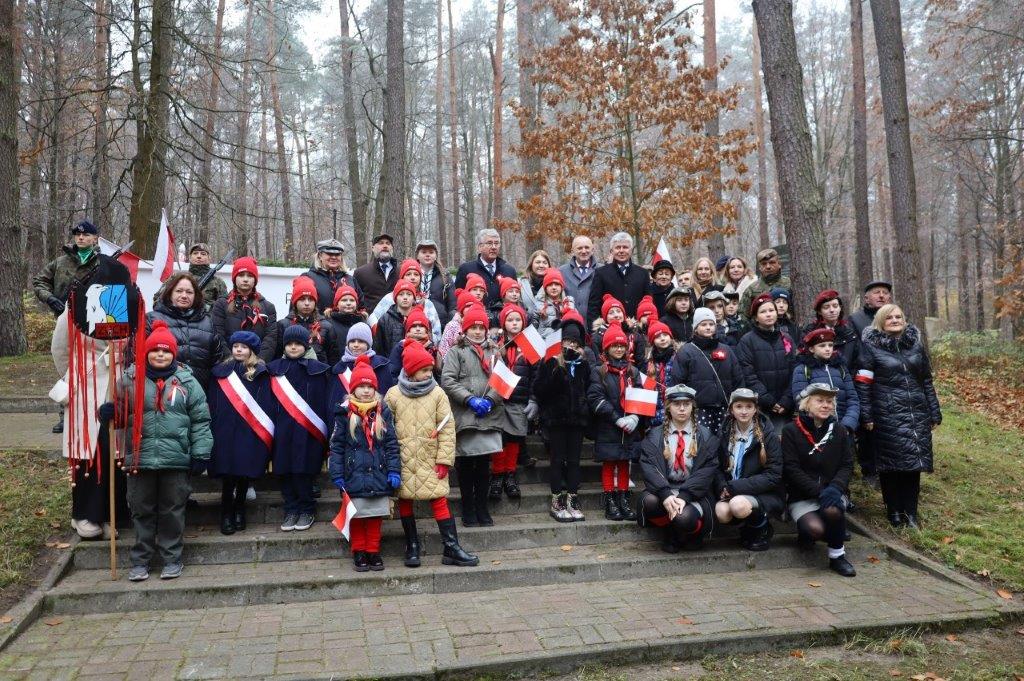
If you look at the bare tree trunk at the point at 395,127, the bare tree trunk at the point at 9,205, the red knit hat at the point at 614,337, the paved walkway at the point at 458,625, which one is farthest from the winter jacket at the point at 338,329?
the bare tree trunk at the point at 9,205

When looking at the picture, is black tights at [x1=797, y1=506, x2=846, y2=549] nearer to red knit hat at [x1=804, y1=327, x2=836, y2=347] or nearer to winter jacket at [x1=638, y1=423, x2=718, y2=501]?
winter jacket at [x1=638, y1=423, x2=718, y2=501]

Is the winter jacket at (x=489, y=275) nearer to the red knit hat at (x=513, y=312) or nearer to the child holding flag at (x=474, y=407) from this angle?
the red knit hat at (x=513, y=312)

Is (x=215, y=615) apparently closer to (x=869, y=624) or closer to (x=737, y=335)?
(x=869, y=624)

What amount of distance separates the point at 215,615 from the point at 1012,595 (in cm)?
633

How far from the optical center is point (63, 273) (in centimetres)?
726

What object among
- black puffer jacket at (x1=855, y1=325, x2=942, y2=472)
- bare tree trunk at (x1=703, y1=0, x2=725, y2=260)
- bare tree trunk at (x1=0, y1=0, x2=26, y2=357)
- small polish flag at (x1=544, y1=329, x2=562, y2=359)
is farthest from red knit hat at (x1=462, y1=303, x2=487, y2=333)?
bare tree trunk at (x1=703, y1=0, x2=725, y2=260)

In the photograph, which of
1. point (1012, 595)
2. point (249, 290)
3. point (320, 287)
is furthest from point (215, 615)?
point (1012, 595)

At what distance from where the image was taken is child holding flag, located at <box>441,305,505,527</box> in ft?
20.2

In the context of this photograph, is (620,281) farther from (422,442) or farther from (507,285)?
(422,442)

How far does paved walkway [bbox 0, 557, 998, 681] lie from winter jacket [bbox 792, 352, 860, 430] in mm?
1526

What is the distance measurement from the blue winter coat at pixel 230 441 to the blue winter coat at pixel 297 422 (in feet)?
0.50

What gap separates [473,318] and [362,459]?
1758 millimetres

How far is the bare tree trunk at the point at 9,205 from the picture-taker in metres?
10.7

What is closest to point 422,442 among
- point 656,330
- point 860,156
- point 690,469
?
point 690,469
